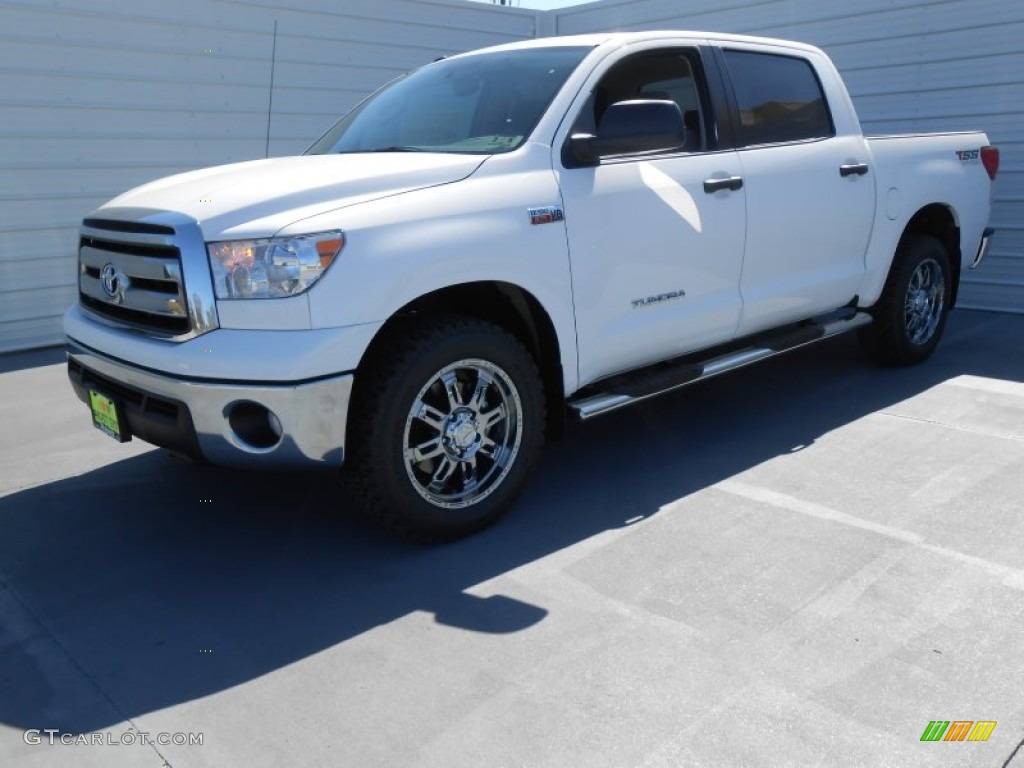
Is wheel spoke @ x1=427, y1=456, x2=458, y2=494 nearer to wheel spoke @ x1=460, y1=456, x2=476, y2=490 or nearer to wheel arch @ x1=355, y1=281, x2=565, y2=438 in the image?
wheel spoke @ x1=460, y1=456, x2=476, y2=490

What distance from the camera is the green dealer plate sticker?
3.42m

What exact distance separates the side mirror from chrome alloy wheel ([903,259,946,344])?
2.69 metres

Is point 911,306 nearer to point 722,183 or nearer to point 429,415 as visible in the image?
point 722,183

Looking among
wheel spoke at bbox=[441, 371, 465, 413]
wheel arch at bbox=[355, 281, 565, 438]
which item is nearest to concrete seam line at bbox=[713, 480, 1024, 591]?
wheel arch at bbox=[355, 281, 565, 438]

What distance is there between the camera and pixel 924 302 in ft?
19.4

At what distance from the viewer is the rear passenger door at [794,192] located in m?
4.52

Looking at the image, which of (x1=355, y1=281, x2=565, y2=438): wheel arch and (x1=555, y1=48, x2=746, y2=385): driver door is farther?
(x1=555, y1=48, x2=746, y2=385): driver door

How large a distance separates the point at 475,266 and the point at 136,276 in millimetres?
1245

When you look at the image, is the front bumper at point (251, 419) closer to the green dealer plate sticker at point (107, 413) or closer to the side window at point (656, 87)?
the green dealer plate sticker at point (107, 413)

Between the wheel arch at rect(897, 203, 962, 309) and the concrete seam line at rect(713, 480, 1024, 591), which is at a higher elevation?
the wheel arch at rect(897, 203, 962, 309)

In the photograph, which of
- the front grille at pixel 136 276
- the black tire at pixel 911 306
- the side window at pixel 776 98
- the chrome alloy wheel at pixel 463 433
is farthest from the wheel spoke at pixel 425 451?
the black tire at pixel 911 306

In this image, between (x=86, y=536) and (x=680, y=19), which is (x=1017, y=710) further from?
(x=680, y=19)

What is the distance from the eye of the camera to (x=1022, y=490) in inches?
155

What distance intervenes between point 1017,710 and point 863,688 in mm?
387
